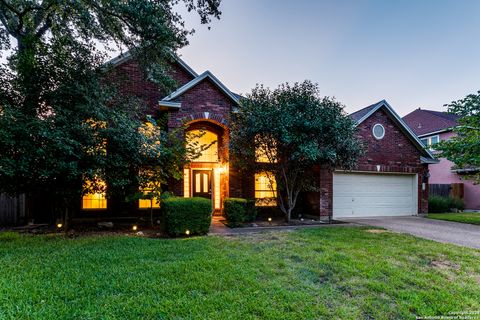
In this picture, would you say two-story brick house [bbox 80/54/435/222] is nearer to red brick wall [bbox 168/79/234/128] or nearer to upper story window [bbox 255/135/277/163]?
red brick wall [bbox 168/79/234/128]

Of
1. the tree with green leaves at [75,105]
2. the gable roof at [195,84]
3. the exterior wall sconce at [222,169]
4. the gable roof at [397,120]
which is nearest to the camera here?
the tree with green leaves at [75,105]

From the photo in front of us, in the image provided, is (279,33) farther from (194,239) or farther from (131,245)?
(131,245)

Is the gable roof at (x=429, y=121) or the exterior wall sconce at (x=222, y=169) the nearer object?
the exterior wall sconce at (x=222, y=169)

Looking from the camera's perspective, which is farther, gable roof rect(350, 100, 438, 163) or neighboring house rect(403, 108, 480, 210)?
neighboring house rect(403, 108, 480, 210)

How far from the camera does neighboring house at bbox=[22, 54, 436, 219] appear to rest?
10039 millimetres

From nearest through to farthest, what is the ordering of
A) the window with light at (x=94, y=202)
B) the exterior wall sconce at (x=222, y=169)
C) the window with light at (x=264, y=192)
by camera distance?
the window with light at (x=94, y=202), the exterior wall sconce at (x=222, y=169), the window with light at (x=264, y=192)

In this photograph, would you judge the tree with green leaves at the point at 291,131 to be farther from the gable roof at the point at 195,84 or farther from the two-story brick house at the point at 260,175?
the gable roof at the point at 195,84

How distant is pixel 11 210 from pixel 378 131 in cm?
1634

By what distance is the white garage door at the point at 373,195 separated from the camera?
Answer: 1160cm

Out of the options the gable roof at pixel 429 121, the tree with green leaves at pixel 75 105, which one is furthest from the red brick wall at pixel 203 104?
the gable roof at pixel 429 121

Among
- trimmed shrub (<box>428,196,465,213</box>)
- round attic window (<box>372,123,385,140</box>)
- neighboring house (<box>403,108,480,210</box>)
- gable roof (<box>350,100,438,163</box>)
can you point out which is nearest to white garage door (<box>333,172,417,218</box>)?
gable roof (<box>350,100,438,163</box>)

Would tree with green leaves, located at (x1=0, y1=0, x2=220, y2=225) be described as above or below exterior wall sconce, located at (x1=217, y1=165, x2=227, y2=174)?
above

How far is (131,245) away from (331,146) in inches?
291

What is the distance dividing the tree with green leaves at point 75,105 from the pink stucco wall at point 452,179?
21.2m
